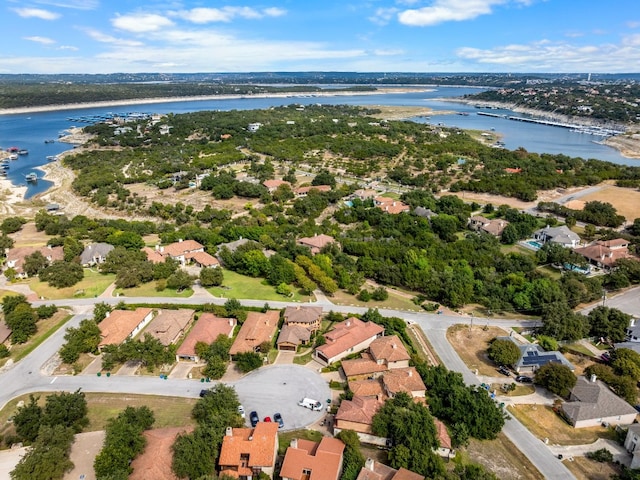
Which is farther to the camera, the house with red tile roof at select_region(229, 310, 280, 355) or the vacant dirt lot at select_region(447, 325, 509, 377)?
the house with red tile roof at select_region(229, 310, 280, 355)

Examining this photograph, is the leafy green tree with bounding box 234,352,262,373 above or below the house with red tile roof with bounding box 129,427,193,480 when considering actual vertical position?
below

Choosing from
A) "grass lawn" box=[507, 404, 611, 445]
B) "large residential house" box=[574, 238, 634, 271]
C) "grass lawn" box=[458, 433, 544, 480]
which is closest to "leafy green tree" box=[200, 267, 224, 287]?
"grass lawn" box=[458, 433, 544, 480]

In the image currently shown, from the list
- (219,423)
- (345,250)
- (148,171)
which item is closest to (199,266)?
(345,250)

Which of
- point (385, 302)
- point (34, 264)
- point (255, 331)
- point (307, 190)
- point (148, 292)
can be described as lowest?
point (385, 302)

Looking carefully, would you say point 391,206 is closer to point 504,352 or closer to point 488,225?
point 488,225

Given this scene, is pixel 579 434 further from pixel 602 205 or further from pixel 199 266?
pixel 602 205

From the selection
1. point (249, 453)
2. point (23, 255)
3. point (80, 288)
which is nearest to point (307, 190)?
point (80, 288)

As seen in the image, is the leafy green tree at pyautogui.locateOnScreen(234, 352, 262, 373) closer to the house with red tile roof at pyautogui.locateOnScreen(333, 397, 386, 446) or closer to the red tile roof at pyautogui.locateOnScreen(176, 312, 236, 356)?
the red tile roof at pyautogui.locateOnScreen(176, 312, 236, 356)
